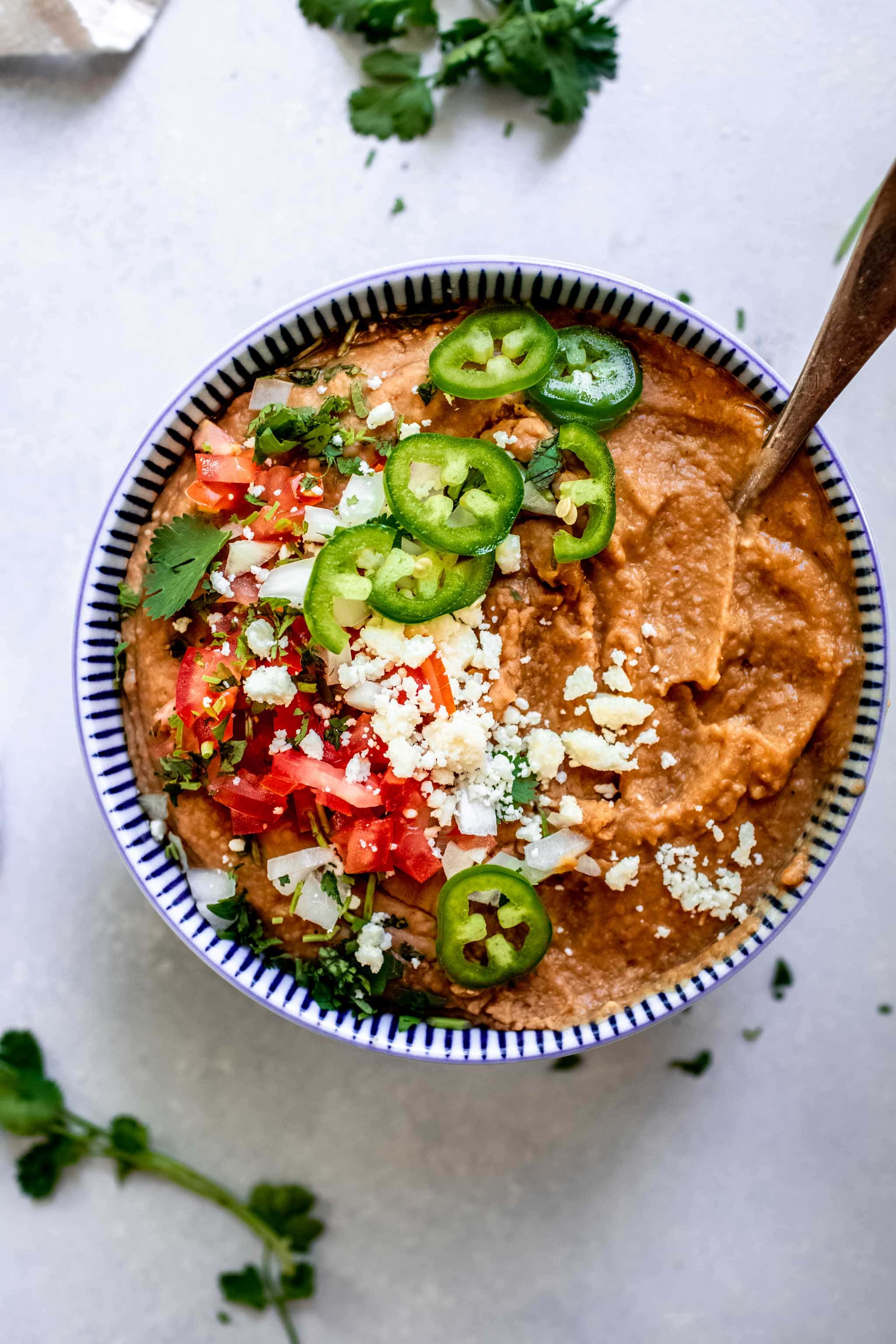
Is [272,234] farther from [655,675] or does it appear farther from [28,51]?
[655,675]

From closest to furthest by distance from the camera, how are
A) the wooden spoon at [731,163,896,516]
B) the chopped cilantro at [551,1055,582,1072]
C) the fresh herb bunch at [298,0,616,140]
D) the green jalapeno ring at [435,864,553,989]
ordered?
the wooden spoon at [731,163,896,516], the green jalapeno ring at [435,864,553,989], the fresh herb bunch at [298,0,616,140], the chopped cilantro at [551,1055,582,1072]

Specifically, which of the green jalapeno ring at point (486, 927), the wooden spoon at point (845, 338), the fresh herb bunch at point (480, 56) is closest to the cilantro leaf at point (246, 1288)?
the green jalapeno ring at point (486, 927)

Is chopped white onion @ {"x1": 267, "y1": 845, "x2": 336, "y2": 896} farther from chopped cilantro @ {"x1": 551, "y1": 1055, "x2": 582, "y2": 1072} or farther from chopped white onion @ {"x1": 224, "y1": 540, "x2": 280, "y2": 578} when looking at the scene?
chopped cilantro @ {"x1": 551, "y1": 1055, "x2": 582, "y2": 1072}

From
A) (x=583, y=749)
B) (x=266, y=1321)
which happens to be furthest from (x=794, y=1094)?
(x=266, y=1321)

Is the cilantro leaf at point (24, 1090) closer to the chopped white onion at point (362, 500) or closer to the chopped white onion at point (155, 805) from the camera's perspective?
the chopped white onion at point (155, 805)

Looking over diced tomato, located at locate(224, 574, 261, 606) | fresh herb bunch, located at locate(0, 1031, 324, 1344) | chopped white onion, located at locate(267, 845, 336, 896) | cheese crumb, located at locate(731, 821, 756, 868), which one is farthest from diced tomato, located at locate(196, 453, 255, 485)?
fresh herb bunch, located at locate(0, 1031, 324, 1344)
